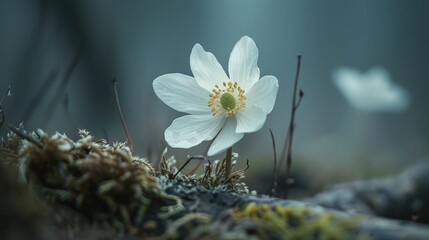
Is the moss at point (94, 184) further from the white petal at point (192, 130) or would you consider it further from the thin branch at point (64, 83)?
the thin branch at point (64, 83)

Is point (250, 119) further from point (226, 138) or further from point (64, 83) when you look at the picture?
point (64, 83)

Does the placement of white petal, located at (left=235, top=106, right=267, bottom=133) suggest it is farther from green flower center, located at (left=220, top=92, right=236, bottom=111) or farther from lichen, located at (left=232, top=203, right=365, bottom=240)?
lichen, located at (left=232, top=203, right=365, bottom=240)

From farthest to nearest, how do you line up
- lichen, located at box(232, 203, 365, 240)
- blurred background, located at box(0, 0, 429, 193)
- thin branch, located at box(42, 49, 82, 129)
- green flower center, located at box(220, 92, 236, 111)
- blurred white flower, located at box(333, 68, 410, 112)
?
1. blurred background, located at box(0, 0, 429, 193)
2. blurred white flower, located at box(333, 68, 410, 112)
3. thin branch, located at box(42, 49, 82, 129)
4. green flower center, located at box(220, 92, 236, 111)
5. lichen, located at box(232, 203, 365, 240)

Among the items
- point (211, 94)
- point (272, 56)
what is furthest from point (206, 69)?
point (272, 56)

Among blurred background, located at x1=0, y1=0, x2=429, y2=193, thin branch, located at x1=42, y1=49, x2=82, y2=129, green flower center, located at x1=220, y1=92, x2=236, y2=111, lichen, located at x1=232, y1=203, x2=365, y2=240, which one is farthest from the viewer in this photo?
blurred background, located at x1=0, y1=0, x2=429, y2=193

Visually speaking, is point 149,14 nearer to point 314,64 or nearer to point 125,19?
point 125,19

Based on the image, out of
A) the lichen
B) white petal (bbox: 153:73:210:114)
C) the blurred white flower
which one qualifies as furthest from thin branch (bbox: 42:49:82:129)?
the blurred white flower
